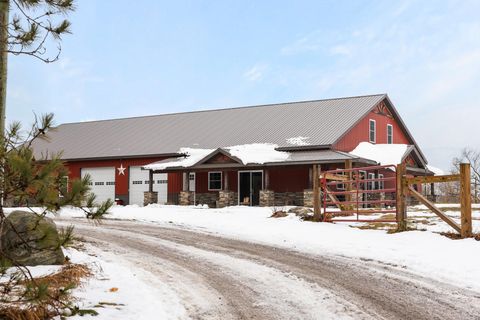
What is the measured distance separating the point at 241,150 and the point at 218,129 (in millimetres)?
5502

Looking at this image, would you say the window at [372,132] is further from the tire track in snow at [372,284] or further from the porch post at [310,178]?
the tire track in snow at [372,284]

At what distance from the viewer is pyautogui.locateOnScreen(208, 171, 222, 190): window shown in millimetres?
30562

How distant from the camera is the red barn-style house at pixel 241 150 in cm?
2770

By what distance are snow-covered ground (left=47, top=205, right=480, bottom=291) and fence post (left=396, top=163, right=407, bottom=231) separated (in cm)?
51

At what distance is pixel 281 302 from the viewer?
664 cm

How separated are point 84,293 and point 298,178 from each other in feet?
73.9

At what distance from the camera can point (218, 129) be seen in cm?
3384

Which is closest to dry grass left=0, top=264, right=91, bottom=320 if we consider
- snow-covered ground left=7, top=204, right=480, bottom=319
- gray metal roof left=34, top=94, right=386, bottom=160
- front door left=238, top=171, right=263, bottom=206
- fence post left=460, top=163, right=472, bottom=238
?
snow-covered ground left=7, top=204, right=480, bottom=319

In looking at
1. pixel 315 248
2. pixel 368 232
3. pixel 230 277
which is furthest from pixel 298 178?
pixel 230 277

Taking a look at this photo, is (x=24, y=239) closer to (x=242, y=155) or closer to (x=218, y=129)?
(x=242, y=155)

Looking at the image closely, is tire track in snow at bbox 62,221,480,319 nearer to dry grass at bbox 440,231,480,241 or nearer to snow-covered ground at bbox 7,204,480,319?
snow-covered ground at bbox 7,204,480,319

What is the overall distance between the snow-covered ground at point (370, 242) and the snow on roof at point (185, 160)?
38.4ft

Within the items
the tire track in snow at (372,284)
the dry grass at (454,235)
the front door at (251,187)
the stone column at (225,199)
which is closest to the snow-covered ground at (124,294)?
the tire track in snow at (372,284)

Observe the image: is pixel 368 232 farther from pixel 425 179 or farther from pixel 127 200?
pixel 127 200
